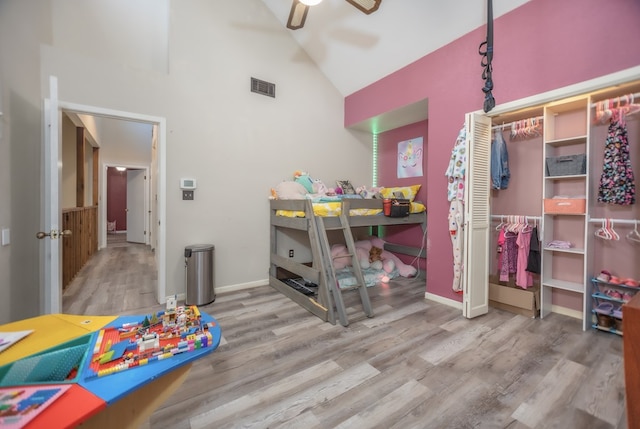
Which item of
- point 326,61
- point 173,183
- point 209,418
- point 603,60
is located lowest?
point 209,418

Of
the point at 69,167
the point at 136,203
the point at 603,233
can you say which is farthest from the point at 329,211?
the point at 136,203

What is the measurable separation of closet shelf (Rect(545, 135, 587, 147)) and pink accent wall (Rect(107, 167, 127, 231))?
36.2 feet

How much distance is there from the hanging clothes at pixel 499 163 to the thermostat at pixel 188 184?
328cm

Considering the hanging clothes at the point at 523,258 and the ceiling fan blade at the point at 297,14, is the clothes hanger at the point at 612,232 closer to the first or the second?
the hanging clothes at the point at 523,258

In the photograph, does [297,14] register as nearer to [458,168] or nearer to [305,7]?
[305,7]

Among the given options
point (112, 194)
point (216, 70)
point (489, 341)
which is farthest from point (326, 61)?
point (112, 194)

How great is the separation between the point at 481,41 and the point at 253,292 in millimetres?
3518

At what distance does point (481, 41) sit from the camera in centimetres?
249

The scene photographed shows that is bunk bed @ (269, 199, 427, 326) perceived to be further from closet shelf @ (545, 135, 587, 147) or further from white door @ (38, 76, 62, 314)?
white door @ (38, 76, 62, 314)

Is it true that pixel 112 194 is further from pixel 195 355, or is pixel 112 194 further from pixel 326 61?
pixel 195 355

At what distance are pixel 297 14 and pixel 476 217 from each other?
→ 2549mm

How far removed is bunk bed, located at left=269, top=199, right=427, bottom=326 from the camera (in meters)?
2.44

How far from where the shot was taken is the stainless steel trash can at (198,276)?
2785 millimetres

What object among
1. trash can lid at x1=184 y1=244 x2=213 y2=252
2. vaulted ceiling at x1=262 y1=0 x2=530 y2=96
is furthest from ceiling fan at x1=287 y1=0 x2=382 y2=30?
trash can lid at x1=184 y1=244 x2=213 y2=252
